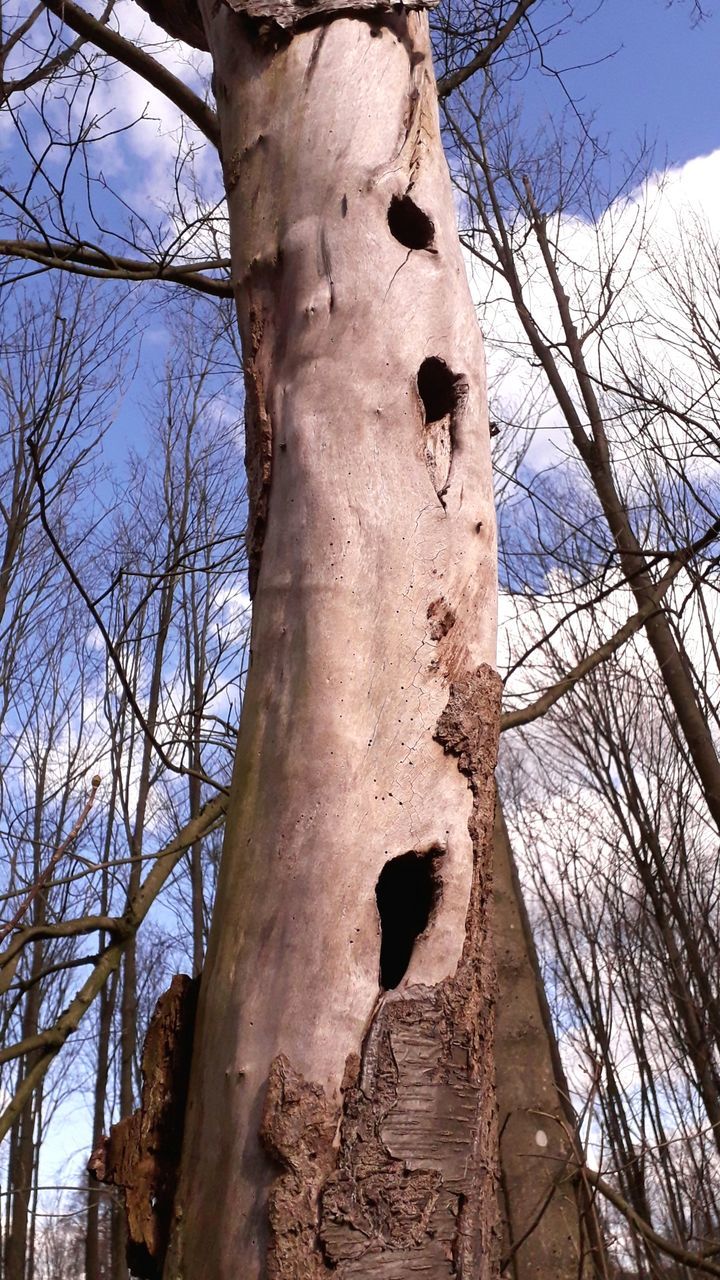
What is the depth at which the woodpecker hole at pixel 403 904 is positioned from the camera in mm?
1498

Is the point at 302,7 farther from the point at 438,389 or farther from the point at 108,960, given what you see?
the point at 108,960

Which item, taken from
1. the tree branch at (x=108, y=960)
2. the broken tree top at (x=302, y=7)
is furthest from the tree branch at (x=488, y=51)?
the tree branch at (x=108, y=960)

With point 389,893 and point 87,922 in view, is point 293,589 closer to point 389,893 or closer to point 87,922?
point 389,893

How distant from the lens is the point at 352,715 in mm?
1482

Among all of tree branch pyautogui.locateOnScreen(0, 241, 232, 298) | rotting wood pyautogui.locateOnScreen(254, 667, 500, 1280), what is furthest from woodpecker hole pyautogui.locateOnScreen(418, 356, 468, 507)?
tree branch pyautogui.locateOnScreen(0, 241, 232, 298)

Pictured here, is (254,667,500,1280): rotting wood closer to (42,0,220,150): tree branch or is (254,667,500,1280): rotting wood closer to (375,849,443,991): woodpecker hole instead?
(375,849,443,991): woodpecker hole

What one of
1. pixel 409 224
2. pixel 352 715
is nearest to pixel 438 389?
pixel 409 224

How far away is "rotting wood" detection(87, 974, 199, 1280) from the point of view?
143 cm

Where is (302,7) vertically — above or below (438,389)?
above

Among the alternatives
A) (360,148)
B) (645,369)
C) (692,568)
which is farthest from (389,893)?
(645,369)

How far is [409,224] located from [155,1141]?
5.21 feet

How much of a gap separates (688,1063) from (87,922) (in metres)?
5.28

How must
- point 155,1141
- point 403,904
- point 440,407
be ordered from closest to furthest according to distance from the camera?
point 155,1141, point 403,904, point 440,407

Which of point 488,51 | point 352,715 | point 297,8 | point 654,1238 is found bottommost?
point 654,1238
